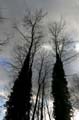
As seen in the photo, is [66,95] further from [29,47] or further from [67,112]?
[29,47]

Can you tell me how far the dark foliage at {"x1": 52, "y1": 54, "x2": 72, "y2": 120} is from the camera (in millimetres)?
22609

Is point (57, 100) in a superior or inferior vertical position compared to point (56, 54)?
inferior

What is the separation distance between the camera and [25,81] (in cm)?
1922

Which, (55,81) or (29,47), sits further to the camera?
(55,81)

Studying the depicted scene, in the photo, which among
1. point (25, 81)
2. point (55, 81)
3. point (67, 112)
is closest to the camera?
point (25, 81)

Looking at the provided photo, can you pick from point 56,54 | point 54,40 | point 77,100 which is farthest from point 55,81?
point 77,100

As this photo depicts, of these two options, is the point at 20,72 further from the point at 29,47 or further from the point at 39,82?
the point at 39,82

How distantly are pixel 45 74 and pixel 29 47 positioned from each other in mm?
10802

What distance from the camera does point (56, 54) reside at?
84.8ft

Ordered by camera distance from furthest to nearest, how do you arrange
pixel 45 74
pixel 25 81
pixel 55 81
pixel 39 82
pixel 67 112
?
pixel 45 74, pixel 39 82, pixel 55 81, pixel 67 112, pixel 25 81

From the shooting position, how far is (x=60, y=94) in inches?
929

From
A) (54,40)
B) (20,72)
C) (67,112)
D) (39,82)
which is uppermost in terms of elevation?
(54,40)

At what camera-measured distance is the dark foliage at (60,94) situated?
22.6m

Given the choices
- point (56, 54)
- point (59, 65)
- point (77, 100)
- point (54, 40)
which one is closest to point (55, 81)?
point (59, 65)
